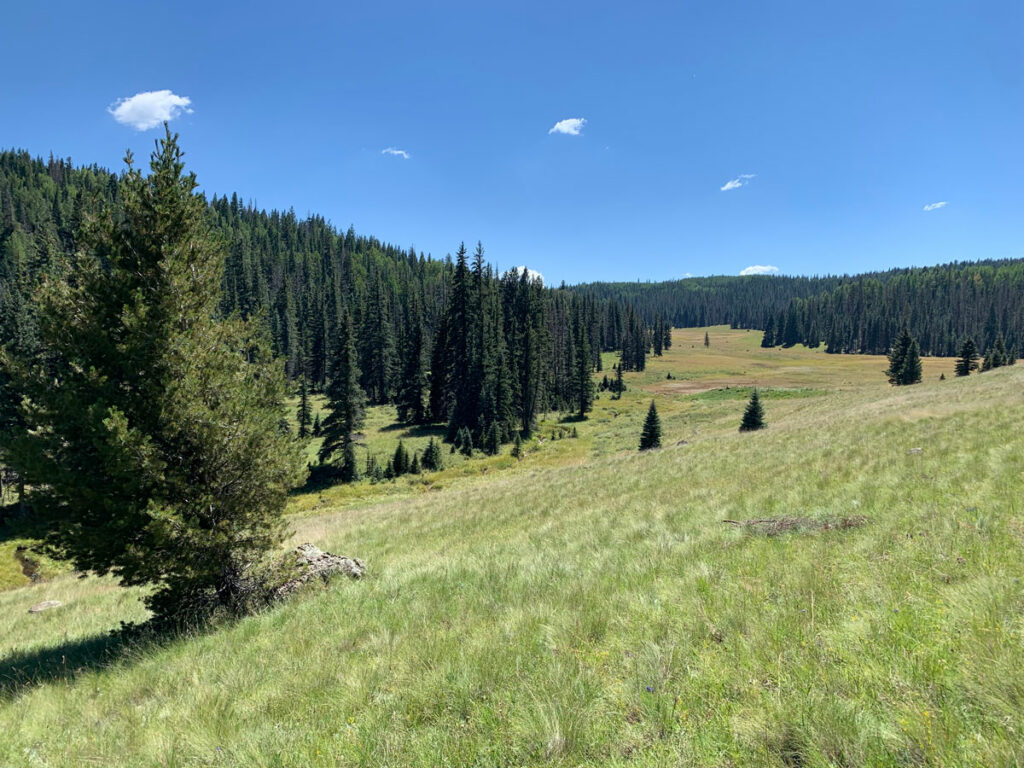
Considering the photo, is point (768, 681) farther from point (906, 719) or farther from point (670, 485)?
point (670, 485)

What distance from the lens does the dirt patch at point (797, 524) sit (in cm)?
739

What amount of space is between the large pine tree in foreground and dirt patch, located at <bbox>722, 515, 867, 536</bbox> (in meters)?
9.20

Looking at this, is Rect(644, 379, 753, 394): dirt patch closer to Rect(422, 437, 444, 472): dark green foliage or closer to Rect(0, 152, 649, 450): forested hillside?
Rect(0, 152, 649, 450): forested hillside

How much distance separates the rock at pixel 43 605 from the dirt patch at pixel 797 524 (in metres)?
22.5

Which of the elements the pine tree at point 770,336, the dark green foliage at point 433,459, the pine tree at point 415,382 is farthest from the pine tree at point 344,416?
the pine tree at point 770,336

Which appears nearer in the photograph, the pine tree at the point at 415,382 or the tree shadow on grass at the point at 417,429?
the tree shadow on grass at the point at 417,429

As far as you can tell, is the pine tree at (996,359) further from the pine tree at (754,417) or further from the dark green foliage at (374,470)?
the dark green foliage at (374,470)

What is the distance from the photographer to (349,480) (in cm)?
4238

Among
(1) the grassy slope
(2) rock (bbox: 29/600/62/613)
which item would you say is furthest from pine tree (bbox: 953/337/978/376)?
(2) rock (bbox: 29/600/62/613)

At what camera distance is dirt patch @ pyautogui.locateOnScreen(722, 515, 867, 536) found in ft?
24.3

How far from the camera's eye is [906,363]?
66375 mm

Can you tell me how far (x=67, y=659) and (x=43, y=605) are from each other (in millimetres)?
11575

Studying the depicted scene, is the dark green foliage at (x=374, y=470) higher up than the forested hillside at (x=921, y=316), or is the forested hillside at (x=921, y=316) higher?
the forested hillside at (x=921, y=316)

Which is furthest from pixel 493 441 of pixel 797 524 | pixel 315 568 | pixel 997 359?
pixel 997 359
